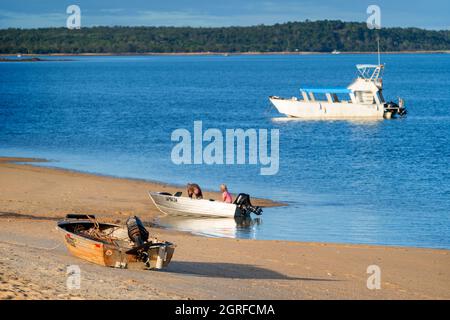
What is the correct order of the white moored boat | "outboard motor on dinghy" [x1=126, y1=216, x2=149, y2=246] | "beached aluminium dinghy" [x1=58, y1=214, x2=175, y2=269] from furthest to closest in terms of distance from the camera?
the white moored boat
"outboard motor on dinghy" [x1=126, y1=216, x2=149, y2=246]
"beached aluminium dinghy" [x1=58, y1=214, x2=175, y2=269]

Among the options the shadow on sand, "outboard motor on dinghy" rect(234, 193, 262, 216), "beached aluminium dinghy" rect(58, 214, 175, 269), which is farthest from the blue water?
"beached aluminium dinghy" rect(58, 214, 175, 269)

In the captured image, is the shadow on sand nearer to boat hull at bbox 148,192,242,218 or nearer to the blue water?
the blue water

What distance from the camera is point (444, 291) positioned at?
19016 mm

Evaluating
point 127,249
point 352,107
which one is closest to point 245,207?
point 127,249

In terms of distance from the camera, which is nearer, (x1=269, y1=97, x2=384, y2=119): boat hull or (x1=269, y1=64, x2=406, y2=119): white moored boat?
(x1=269, y1=64, x2=406, y2=119): white moored boat

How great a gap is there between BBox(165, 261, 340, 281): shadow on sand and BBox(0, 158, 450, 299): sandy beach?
2 cm

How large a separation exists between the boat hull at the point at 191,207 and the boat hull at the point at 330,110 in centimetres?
4127

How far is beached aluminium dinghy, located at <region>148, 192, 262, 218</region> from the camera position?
1096 inches

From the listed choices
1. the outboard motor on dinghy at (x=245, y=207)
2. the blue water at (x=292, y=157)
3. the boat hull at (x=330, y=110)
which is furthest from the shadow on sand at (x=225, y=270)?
the boat hull at (x=330, y=110)

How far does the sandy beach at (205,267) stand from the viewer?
53.7ft

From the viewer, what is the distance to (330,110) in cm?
6894

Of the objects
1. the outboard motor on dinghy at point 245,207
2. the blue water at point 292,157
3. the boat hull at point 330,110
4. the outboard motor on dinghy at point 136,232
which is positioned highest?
the boat hull at point 330,110

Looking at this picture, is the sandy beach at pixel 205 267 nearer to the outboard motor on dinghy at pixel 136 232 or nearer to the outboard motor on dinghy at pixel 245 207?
the outboard motor on dinghy at pixel 136 232

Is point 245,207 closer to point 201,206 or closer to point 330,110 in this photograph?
point 201,206
